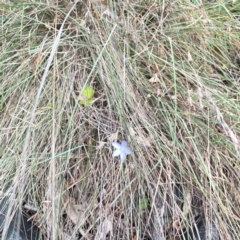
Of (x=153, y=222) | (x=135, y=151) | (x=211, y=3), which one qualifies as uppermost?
(x=211, y=3)

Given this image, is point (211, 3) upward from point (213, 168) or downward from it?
upward

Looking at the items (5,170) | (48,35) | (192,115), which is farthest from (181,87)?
(5,170)

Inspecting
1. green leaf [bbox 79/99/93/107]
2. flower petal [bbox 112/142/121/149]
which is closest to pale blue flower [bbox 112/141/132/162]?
flower petal [bbox 112/142/121/149]

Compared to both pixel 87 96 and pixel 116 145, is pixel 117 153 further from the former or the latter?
pixel 87 96

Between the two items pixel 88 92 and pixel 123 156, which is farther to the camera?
pixel 88 92

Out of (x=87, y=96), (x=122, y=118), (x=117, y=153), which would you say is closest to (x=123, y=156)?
(x=117, y=153)

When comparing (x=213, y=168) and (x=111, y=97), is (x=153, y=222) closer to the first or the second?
(x=213, y=168)
